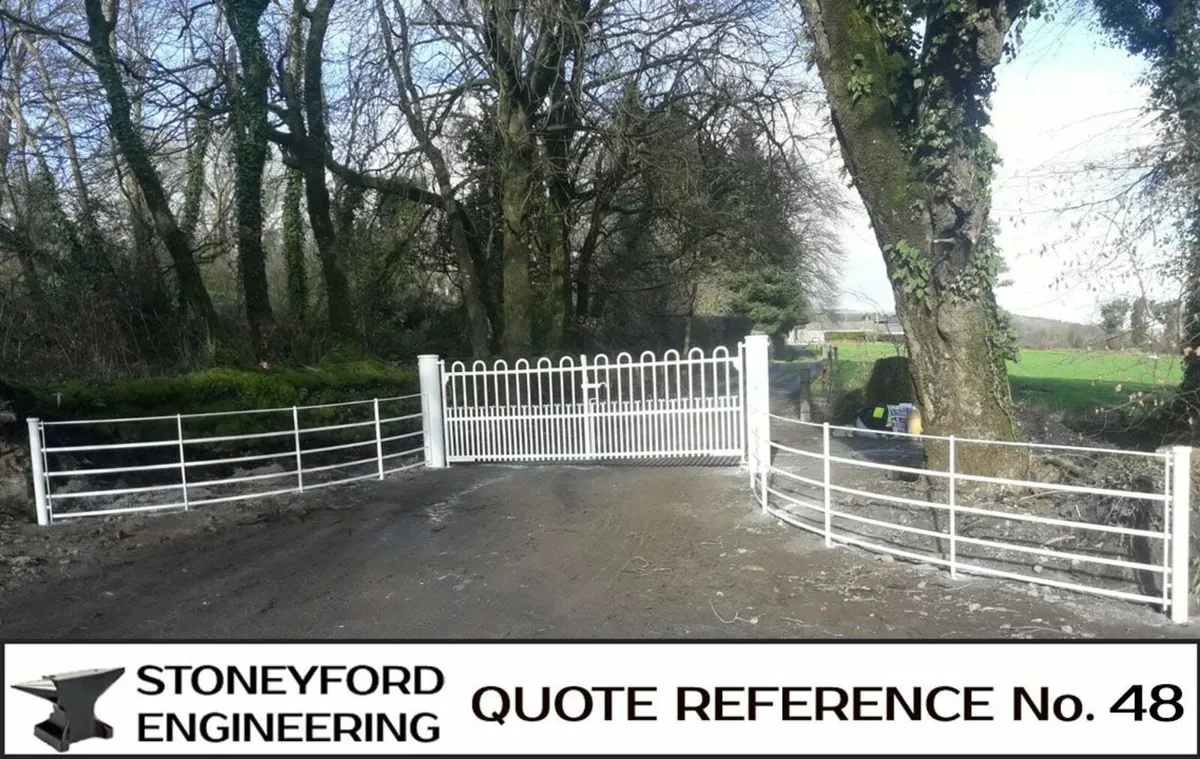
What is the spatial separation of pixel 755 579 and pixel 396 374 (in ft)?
28.4

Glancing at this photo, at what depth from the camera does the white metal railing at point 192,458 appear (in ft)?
27.3

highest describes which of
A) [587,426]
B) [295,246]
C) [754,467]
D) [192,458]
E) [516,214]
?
[516,214]

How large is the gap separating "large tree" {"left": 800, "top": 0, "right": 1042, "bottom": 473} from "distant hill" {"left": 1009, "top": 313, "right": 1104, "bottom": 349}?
57.1 inches

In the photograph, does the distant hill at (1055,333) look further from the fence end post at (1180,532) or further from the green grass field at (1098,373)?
the fence end post at (1180,532)

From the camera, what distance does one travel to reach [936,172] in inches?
305

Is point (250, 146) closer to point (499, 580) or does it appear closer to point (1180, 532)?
point (499, 580)

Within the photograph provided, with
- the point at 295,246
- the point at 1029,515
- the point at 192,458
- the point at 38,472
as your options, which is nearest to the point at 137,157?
the point at 295,246

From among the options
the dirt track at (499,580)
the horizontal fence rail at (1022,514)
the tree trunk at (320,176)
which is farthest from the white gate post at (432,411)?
the tree trunk at (320,176)

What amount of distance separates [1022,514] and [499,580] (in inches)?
179

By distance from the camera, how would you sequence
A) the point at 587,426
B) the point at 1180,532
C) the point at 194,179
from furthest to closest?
the point at 194,179 < the point at 587,426 < the point at 1180,532

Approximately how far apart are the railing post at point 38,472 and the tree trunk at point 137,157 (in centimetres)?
642

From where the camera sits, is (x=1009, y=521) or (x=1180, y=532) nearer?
(x=1180, y=532)

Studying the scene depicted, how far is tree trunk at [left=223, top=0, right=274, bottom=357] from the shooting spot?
14117mm

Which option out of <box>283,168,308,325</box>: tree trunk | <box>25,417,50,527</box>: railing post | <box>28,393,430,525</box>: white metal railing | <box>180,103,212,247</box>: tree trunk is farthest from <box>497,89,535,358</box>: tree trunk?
<box>25,417,50,527</box>: railing post
